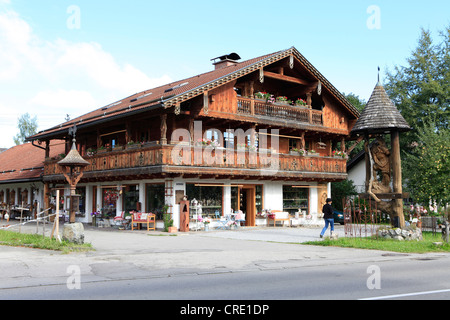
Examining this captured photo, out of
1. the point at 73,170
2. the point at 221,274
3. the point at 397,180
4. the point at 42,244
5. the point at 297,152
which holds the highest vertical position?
the point at 297,152

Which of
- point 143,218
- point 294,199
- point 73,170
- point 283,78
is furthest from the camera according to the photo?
point 294,199

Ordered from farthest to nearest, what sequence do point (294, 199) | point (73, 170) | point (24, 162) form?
point (24, 162) < point (294, 199) < point (73, 170)

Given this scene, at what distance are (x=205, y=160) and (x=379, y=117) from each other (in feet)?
28.0

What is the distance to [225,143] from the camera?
27.2 metres

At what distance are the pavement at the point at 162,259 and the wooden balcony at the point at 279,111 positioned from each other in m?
10.4

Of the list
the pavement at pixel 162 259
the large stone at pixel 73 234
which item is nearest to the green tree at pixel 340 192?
the pavement at pixel 162 259

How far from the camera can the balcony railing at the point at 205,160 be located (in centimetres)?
2288

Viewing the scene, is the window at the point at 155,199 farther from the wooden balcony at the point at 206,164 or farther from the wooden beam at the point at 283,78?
the wooden beam at the point at 283,78

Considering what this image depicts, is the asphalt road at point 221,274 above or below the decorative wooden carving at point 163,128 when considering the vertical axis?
below

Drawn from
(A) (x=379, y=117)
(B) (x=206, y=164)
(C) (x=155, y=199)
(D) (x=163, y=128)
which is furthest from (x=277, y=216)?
(A) (x=379, y=117)

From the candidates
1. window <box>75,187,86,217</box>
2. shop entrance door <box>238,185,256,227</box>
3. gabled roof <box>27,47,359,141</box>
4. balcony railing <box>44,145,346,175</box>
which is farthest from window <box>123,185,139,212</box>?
shop entrance door <box>238,185,256,227</box>

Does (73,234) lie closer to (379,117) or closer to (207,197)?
(207,197)
